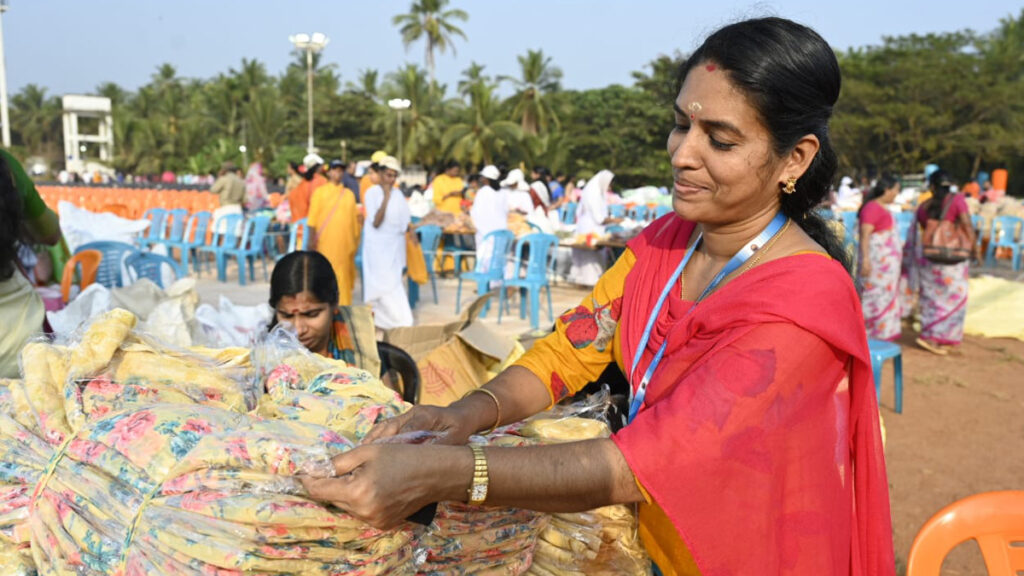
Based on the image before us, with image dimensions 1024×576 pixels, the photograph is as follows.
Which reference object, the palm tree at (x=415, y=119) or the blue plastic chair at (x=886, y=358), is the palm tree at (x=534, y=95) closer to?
the palm tree at (x=415, y=119)

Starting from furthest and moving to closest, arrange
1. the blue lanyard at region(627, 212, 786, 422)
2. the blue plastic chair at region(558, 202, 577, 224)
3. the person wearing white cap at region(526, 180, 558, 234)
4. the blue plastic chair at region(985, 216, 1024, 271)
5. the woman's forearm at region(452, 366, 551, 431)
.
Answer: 1. the blue plastic chair at region(558, 202, 577, 224)
2. the blue plastic chair at region(985, 216, 1024, 271)
3. the person wearing white cap at region(526, 180, 558, 234)
4. the woman's forearm at region(452, 366, 551, 431)
5. the blue lanyard at region(627, 212, 786, 422)

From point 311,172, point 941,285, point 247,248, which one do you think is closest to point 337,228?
point 311,172

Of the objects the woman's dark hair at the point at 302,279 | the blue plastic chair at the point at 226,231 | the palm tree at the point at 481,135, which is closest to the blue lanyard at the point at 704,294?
the woman's dark hair at the point at 302,279

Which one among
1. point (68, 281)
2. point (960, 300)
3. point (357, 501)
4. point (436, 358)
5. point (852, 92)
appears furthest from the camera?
point (852, 92)

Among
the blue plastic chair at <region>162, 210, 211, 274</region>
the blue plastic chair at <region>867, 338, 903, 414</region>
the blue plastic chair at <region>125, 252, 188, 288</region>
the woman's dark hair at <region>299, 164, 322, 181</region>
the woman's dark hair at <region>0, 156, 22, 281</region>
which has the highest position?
the woman's dark hair at <region>299, 164, 322, 181</region>

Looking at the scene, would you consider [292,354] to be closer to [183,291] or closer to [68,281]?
[183,291]

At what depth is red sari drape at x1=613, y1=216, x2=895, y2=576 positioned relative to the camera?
3.67 ft

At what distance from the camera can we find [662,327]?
4.52 ft

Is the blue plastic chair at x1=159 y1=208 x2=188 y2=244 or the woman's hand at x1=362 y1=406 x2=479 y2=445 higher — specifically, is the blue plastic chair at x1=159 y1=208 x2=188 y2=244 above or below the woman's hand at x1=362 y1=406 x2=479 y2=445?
below

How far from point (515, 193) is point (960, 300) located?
6347 mm

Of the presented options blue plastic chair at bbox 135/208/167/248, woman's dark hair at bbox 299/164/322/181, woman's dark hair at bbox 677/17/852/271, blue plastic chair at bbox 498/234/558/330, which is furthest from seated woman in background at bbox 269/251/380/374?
blue plastic chair at bbox 135/208/167/248

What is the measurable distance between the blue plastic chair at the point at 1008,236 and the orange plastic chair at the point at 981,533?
13.4m

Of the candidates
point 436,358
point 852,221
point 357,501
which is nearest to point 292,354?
point 357,501

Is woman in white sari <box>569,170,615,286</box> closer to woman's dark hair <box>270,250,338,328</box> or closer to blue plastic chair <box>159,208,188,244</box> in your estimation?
blue plastic chair <box>159,208,188,244</box>
